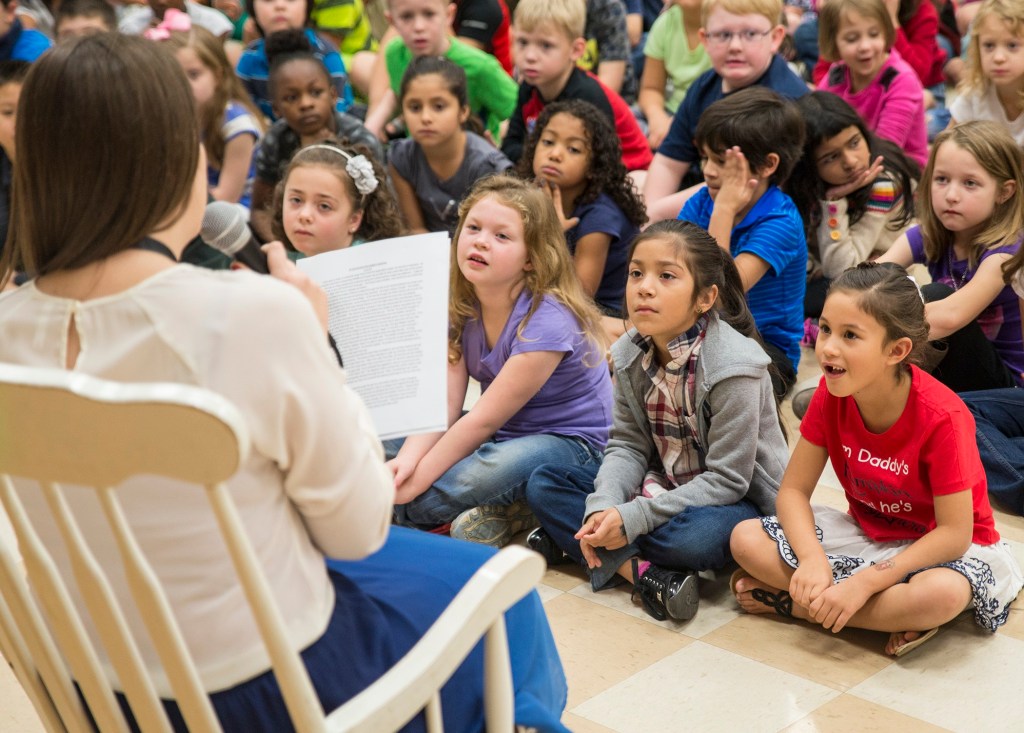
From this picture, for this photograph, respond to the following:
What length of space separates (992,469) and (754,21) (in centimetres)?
158

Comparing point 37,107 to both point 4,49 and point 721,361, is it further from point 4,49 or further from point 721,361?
point 4,49

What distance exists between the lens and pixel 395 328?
160 centimetres

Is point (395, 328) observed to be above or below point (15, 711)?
above

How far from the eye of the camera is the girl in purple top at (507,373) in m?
2.20

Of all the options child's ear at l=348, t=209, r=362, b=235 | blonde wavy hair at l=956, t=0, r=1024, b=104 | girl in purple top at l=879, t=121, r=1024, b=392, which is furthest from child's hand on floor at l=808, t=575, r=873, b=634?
blonde wavy hair at l=956, t=0, r=1024, b=104

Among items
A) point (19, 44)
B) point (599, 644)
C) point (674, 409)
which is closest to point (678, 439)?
point (674, 409)

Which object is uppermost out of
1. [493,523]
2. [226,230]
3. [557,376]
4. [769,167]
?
[226,230]

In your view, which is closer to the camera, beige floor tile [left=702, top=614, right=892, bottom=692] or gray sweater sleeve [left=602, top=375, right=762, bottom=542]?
beige floor tile [left=702, top=614, right=892, bottom=692]

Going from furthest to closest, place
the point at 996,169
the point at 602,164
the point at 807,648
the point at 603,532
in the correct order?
the point at 602,164 → the point at 996,169 → the point at 603,532 → the point at 807,648

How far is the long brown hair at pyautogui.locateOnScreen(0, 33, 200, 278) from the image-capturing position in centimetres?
95

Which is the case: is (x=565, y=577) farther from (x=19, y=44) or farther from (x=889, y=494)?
(x=19, y=44)

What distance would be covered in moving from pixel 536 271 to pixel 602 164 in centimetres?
82

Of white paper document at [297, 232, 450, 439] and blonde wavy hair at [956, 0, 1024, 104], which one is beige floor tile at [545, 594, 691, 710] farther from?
blonde wavy hair at [956, 0, 1024, 104]

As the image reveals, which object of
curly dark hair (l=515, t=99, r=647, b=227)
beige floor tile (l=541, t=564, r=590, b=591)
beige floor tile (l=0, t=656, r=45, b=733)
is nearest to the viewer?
beige floor tile (l=0, t=656, r=45, b=733)
